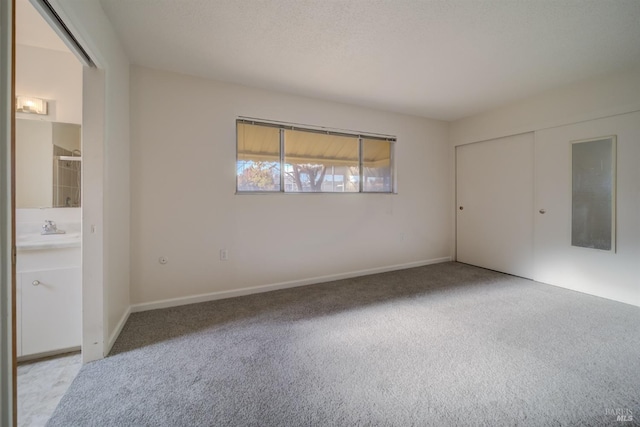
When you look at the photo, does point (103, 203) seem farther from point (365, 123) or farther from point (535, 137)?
point (535, 137)

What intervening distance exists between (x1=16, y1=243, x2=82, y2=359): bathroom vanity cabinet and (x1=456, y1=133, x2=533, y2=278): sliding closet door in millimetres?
5045

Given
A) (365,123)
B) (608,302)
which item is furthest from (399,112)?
(608,302)

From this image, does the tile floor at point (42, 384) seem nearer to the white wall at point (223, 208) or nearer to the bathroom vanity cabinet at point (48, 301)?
the bathroom vanity cabinet at point (48, 301)

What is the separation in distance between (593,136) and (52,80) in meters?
5.53

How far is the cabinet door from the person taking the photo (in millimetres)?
1930

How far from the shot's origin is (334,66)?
2.69 meters

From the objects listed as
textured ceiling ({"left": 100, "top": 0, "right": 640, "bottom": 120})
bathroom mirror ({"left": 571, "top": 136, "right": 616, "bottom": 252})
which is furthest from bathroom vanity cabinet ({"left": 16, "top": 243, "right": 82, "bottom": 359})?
bathroom mirror ({"left": 571, "top": 136, "right": 616, "bottom": 252})

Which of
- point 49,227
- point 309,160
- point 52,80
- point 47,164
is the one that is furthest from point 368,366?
point 52,80

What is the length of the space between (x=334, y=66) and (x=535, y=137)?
2.94 metres

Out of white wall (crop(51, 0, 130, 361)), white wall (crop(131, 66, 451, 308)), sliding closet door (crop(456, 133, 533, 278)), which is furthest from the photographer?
sliding closet door (crop(456, 133, 533, 278))

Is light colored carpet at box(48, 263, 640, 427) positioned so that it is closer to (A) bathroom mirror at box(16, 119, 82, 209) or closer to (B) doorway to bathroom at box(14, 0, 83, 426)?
(B) doorway to bathroom at box(14, 0, 83, 426)

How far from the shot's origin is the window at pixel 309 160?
3205 mm

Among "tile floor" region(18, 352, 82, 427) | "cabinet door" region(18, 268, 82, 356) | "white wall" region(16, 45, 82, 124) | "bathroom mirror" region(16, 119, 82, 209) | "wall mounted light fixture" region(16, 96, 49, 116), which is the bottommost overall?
"tile floor" region(18, 352, 82, 427)

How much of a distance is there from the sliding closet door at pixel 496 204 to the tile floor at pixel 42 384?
499 centimetres
